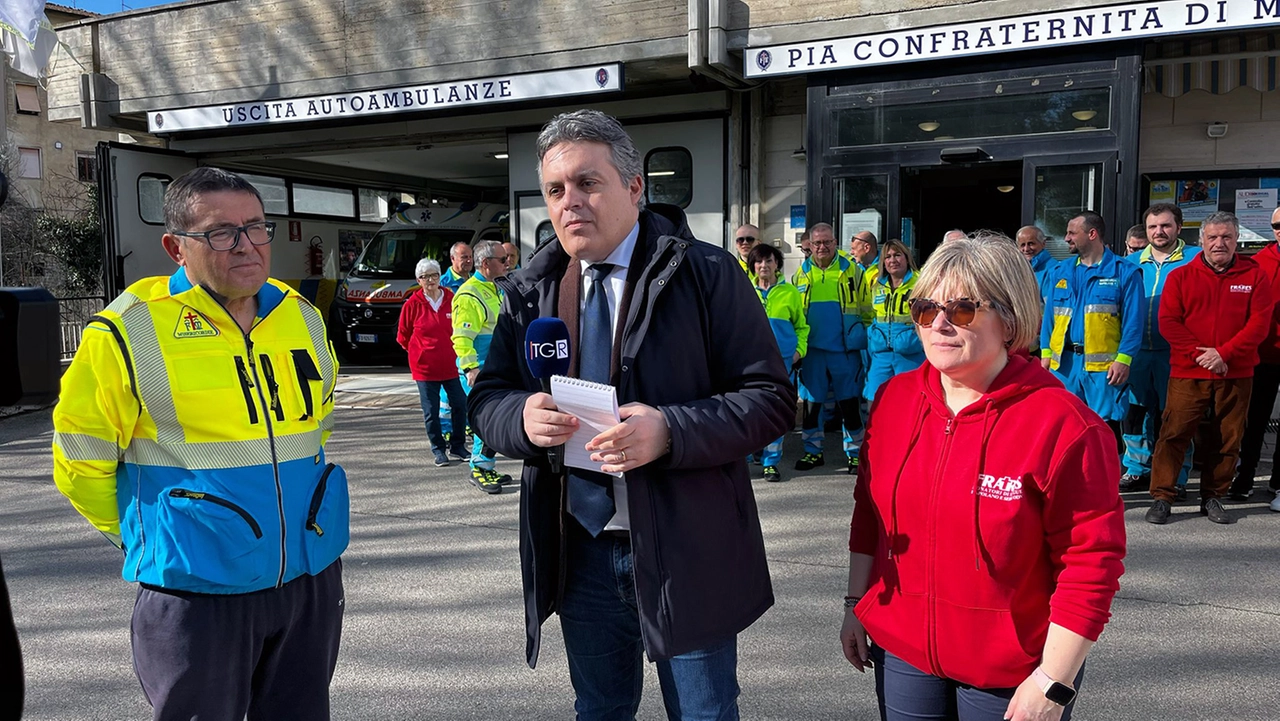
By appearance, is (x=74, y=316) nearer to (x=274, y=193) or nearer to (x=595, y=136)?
(x=274, y=193)

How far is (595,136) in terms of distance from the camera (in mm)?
2148

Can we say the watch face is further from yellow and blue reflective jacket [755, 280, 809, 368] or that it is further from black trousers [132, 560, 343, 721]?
yellow and blue reflective jacket [755, 280, 809, 368]

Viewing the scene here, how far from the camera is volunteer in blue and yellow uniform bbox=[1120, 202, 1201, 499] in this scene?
22.9ft

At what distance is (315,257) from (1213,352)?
15825mm

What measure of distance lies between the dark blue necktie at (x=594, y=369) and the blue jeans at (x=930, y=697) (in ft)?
2.49

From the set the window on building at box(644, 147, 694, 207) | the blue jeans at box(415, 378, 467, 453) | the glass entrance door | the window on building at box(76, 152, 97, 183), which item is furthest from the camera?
the window on building at box(76, 152, 97, 183)

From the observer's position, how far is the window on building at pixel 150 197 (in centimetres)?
1377

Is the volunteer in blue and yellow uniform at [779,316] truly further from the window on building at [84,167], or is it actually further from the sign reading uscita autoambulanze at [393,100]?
the window on building at [84,167]

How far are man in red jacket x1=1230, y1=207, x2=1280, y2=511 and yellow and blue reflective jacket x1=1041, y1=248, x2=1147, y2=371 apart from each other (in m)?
0.85

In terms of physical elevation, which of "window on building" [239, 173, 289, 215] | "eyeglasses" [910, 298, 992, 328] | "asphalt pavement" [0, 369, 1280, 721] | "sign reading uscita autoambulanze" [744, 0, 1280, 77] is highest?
"sign reading uscita autoambulanze" [744, 0, 1280, 77]

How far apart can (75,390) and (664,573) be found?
1474mm

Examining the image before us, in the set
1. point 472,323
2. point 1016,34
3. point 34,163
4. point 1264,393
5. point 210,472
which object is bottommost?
point 1264,393

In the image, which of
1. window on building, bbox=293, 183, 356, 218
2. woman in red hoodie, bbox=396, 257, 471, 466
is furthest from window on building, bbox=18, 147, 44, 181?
woman in red hoodie, bbox=396, 257, 471, 466

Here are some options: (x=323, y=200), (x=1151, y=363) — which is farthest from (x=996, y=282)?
(x=323, y=200)
